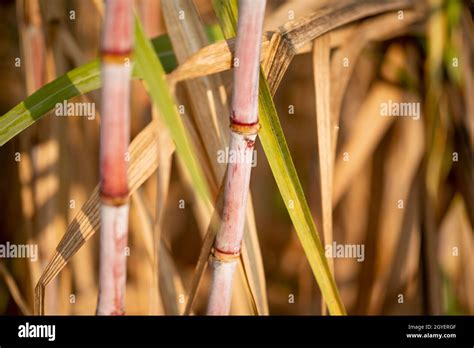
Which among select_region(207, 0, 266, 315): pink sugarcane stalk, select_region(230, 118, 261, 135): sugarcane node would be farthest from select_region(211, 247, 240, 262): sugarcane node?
select_region(230, 118, 261, 135): sugarcane node

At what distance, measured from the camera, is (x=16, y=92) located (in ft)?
3.17

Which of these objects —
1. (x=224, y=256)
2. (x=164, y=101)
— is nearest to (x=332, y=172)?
(x=224, y=256)

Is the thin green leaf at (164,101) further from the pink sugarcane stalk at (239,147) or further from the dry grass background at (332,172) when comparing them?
the dry grass background at (332,172)

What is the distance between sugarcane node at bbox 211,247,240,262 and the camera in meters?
0.56

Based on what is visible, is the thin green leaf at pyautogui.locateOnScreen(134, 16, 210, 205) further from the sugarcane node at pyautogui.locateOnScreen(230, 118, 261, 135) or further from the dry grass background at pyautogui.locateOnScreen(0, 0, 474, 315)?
the dry grass background at pyautogui.locateOnScreen(0, 0, 474, 315)

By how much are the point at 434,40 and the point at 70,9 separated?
50cm

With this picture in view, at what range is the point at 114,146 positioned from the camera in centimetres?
43

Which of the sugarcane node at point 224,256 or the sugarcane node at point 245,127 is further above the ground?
the sugarcane node at point 245,127

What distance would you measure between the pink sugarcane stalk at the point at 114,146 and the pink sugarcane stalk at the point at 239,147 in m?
0.09

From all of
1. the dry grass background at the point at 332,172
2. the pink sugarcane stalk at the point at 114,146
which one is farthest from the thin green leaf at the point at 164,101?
the dry grass background at the point at 332,172

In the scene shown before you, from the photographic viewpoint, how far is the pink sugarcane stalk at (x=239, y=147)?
474 mm
